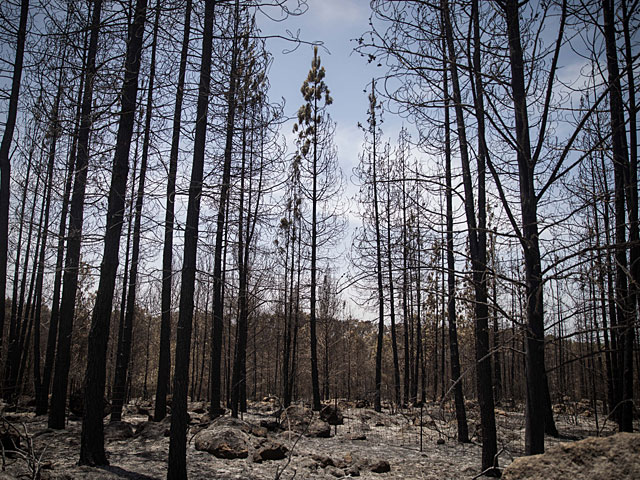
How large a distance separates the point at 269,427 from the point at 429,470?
5.38 m

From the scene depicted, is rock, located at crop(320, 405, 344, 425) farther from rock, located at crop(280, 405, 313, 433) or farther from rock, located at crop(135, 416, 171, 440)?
rock, located at crop(135, 416, 171, 440)

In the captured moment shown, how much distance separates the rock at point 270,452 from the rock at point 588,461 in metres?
6.21

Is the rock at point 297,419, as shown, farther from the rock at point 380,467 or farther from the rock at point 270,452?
the rock at point 380,467

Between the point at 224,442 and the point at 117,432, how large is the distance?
9.46ft

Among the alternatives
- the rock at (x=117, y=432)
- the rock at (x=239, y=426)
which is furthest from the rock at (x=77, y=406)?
the rock at (x=239, y=426)

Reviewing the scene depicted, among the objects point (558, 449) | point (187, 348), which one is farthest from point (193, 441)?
point (558, 449)

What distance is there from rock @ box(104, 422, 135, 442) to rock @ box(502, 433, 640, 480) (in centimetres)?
887

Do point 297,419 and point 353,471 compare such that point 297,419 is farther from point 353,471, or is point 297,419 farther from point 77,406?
point 77,406

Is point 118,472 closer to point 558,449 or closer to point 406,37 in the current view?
point 558,449

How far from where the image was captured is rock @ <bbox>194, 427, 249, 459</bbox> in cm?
775

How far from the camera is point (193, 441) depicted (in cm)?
886

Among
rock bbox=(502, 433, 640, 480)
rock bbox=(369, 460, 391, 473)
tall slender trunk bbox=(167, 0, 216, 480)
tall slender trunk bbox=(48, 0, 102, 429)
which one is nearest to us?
rock bbox=(502, 433, 640, 480)

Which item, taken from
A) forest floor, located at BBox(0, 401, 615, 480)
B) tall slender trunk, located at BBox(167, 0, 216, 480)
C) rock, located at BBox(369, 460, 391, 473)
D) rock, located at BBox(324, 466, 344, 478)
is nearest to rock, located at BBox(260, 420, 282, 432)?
forest floor, located at BBox(0, 401, 615, 480)

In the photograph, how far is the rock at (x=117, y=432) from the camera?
8875mm
